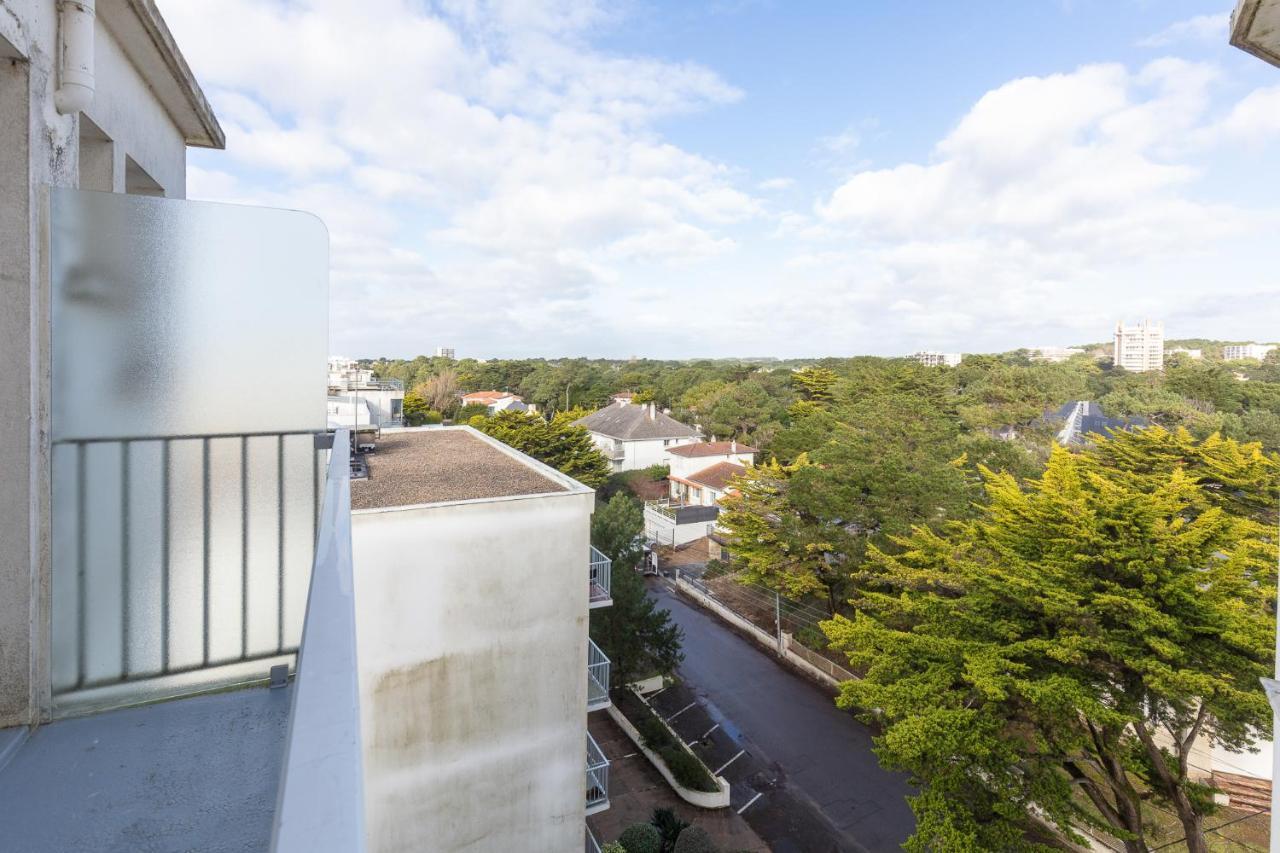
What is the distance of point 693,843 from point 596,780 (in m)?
1.31

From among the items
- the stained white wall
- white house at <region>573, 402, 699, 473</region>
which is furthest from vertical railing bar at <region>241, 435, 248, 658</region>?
white house at <region>573, 402, 699, 473</region>

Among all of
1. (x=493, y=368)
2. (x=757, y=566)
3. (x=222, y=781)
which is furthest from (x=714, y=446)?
(x=493, y=368)

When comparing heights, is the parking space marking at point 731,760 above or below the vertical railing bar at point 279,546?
below

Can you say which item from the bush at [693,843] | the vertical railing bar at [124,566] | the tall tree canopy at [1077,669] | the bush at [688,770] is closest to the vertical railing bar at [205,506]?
the vertical railing bar at [124,566]

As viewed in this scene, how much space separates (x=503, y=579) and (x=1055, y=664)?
6.04 m

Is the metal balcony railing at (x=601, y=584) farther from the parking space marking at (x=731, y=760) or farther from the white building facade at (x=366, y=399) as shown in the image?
the white building facade at (x=366, y=399)

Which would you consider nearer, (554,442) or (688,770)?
(688,770)

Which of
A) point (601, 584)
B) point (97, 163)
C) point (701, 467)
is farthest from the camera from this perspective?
point (701, 467)

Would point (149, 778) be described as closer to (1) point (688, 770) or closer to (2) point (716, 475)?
(1) point (688, 770)

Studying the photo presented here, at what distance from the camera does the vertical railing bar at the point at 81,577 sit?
1.72 metres

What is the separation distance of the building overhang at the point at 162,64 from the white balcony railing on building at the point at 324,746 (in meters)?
3.37

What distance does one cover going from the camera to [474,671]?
6.29 metres

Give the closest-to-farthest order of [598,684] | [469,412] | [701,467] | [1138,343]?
[598,684], [701,467], [469,412], [1138,343]

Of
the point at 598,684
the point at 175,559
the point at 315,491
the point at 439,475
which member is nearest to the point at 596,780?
the point at 598,684
